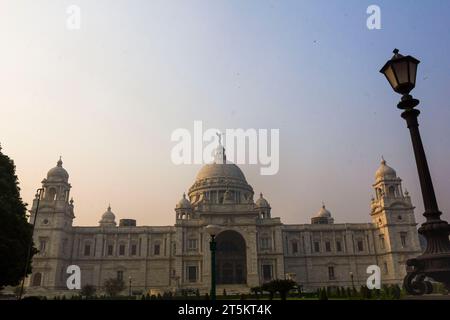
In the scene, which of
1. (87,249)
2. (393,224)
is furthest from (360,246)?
(87,249)

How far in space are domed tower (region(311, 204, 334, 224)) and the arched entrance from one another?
21.0m

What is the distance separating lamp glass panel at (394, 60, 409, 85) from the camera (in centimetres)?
598

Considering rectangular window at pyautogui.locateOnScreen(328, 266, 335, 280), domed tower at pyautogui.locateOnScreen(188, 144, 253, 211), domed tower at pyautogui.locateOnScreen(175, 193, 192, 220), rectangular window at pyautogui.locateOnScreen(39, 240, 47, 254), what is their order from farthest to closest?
domed tower at pyautogui.locateOnScreen(188, 144, 253, 211) < domed tower at pyautogui.locateOnScreen(175, 193, 192, 220) < rectangular window at pyautogui.locateOnScreen(328, 266, 335, 280) < rectangular window at pyautogui.locateOnScreen(39, 240, 47, 254)

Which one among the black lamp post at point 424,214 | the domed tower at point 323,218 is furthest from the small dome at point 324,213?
the black lamp post at point 424,214

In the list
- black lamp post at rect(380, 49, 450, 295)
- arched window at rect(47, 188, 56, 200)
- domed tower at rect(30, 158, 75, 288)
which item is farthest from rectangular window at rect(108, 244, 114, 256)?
black lamp post at rect(380, 49, 450, 295)

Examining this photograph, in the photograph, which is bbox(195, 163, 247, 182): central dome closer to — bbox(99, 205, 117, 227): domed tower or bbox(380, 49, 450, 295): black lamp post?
bbox(99, 205, 117, 227): domed tower

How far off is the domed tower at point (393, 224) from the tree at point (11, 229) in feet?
156

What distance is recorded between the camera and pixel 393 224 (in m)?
55.0

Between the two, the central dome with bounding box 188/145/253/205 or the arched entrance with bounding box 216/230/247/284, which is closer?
the arched entrance with bounding box 216/230/247/284

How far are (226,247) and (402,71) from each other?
169ft
